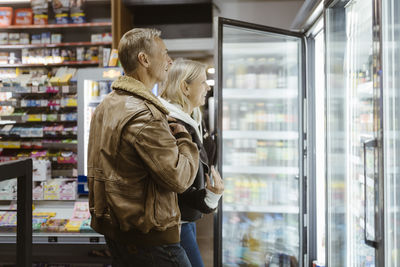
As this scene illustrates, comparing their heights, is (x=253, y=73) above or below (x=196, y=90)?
above

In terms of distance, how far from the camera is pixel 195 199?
1.74m

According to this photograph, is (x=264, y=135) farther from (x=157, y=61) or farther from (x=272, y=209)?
(x=157, y=61)

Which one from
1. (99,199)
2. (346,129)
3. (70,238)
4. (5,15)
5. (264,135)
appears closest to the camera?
(99,199)

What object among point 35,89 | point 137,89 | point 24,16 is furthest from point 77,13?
point 137,89

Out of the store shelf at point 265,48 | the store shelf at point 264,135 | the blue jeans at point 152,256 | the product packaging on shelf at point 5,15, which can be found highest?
the product packaging on shelf at point 5,15

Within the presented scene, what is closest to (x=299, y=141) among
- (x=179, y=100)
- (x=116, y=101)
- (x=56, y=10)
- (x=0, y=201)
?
(x=179, y=100)

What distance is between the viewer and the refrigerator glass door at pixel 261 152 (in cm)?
327

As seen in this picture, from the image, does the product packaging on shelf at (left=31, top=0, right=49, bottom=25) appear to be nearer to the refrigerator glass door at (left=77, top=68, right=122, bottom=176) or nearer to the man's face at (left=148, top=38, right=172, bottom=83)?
the refrigerator glass door at (left=77, top=68, right=122, bottom=176)

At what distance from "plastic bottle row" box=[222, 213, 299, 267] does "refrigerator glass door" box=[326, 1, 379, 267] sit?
107cm

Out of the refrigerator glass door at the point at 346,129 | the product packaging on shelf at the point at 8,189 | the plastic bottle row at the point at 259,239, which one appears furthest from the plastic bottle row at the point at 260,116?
the product packaging on shelf at the point at 8,189

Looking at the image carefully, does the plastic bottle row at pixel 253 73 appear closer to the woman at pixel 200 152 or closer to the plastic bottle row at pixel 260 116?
the plastic bottle row at pixel 260 116

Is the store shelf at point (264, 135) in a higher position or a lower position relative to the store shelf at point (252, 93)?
lower

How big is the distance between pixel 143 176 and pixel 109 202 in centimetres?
14

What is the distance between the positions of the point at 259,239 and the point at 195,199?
6.30 feet
